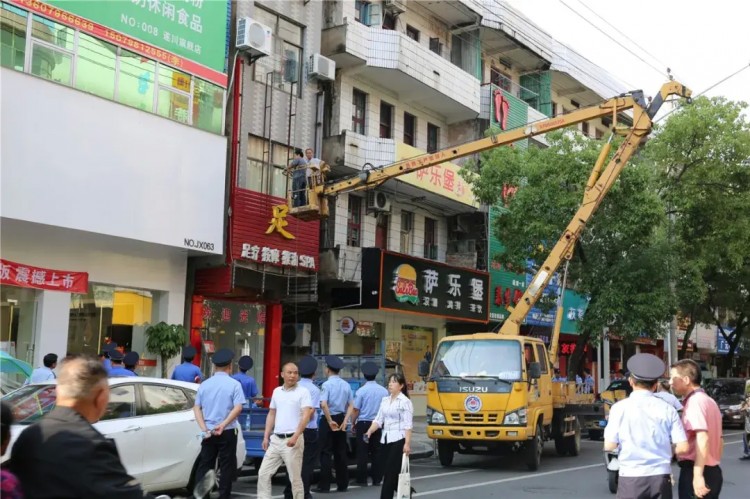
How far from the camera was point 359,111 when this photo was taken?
80.6 feet

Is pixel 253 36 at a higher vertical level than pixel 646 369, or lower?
higher

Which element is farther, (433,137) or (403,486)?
(433,137)

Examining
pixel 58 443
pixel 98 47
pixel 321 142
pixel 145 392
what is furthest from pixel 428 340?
pixel 58 443

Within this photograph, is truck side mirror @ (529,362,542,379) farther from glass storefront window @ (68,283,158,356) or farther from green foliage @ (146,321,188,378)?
glass storefront window @ (68,283,158,356)

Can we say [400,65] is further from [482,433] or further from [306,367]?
[306,367]

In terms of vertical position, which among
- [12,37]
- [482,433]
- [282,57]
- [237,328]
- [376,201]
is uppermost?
[282,57]

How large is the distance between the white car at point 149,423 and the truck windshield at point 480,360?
19.1 feet

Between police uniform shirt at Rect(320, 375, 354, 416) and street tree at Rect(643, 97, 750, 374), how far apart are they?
16.0m

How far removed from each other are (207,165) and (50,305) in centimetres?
460

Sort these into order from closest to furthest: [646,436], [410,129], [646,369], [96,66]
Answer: [646,436]
[646,369]
[96,66]
[410,129]

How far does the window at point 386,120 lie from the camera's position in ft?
84.1

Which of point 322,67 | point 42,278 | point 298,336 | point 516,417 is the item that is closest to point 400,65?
point 322,67

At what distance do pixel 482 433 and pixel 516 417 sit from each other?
0.67 m

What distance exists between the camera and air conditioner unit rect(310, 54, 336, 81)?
2180cm
